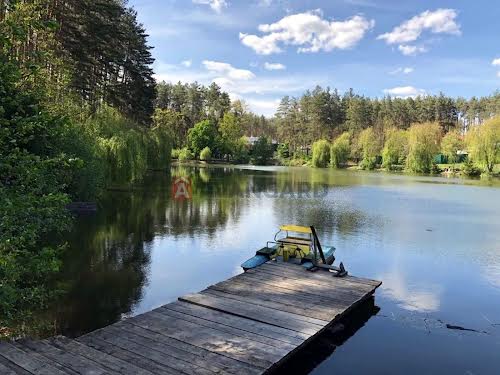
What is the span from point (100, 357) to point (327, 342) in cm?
464

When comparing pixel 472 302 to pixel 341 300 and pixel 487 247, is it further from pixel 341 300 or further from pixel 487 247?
pixel 487 247

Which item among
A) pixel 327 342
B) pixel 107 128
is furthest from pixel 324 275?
pixel 107 128

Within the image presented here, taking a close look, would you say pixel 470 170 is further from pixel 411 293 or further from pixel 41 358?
pixel 41 358

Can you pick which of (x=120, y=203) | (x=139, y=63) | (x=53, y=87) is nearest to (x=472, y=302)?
(x=53, y=87)

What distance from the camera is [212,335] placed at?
748 centimetres

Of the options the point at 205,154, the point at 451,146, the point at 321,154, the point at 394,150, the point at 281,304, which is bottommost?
the point at 281,304

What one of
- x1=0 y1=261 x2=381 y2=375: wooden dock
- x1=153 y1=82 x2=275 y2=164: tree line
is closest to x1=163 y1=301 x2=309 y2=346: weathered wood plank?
x1=0 y1=261 x2=381 y2=375: wooden dock

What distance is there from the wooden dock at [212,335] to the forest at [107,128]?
0.84 meters

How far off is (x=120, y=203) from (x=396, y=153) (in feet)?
203

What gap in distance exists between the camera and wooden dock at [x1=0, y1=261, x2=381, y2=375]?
587cm

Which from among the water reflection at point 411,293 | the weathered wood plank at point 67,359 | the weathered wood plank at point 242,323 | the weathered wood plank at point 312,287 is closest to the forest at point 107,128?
the weathered wood plank at point 67,359

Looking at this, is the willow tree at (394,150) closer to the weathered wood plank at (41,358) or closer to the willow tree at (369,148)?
the willow tree at (369,148)

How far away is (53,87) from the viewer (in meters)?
18.6

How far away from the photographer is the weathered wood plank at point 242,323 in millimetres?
7516
